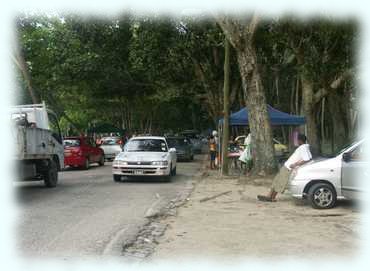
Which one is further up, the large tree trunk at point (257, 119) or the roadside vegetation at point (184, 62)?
the roadside vegetation at point (184, 62)

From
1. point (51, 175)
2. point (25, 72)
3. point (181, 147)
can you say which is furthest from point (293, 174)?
point (181, 147)

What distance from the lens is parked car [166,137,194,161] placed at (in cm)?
3391

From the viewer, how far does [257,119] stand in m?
18.0

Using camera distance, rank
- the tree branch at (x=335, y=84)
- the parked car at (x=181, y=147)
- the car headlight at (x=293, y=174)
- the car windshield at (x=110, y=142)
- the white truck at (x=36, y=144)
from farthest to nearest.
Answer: the parked car at (x=181, y=147) → the car windshield at (x=110, y=142) → the tree branch at (x=335, y=84) → the white truck at (x=36, y=144) → the car headlight at (x=293, y=174)

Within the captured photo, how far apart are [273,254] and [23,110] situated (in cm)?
1040

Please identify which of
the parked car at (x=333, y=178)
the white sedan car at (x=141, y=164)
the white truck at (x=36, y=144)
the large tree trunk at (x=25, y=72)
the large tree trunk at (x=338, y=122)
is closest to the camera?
the parked car at (x=333, y=178)

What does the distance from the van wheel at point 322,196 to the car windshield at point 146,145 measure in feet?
26.9

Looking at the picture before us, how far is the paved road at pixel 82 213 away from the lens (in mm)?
7906

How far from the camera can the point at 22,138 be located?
1345 cm

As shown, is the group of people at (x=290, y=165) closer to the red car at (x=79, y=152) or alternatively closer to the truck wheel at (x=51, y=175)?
the truck wheel at (x=51, y=175)

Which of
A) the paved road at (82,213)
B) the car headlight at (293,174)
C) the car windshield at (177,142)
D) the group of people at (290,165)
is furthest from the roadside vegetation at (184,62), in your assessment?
the car headlight at (293,174)

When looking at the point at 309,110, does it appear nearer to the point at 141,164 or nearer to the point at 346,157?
the point at 141,164

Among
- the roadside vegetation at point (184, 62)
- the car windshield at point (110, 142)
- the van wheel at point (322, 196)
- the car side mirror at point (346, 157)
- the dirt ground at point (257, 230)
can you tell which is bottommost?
the dirt ground at point (257, 230)

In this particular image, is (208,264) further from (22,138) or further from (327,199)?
(22,138)
